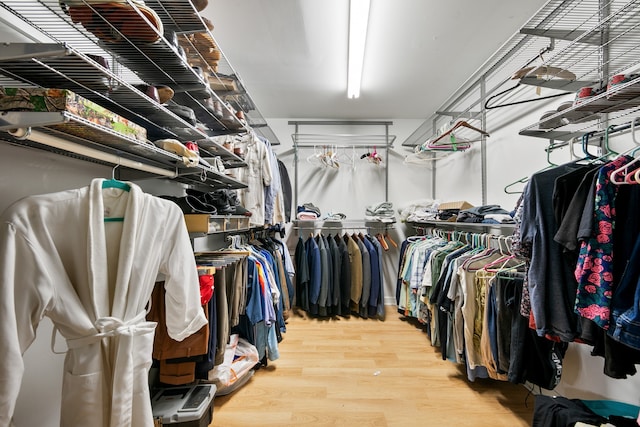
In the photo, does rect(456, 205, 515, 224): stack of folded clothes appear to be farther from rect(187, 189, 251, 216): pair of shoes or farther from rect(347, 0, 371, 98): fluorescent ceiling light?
rect(187, 189, 251, 216): pair of shoes

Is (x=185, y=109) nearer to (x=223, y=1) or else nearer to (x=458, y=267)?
(x=223, y=1)

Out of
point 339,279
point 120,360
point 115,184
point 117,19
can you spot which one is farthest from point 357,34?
point 339,279

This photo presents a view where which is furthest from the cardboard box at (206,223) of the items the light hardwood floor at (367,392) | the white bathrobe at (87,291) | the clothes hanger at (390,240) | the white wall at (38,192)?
the clothes hanger at (390,240)

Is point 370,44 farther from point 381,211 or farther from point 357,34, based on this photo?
point 381,211

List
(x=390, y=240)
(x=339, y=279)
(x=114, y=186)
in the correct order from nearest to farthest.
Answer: (x=114, y=186)
(x=339, y=279)
(x=390, y=240)

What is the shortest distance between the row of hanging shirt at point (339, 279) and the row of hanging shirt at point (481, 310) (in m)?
0.68

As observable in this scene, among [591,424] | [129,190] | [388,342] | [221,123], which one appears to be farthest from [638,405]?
[221,123]

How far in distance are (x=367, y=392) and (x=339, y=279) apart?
4.58 feet

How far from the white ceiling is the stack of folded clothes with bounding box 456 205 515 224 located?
4.40 feet

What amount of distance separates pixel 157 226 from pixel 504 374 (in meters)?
2.18

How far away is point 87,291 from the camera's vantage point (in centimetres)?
88

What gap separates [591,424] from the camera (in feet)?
3.42

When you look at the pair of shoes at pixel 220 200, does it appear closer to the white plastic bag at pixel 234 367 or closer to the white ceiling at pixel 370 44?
the white plastic bag at pixel 234 367

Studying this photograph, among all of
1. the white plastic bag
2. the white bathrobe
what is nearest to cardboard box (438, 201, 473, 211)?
the white plastic bag
